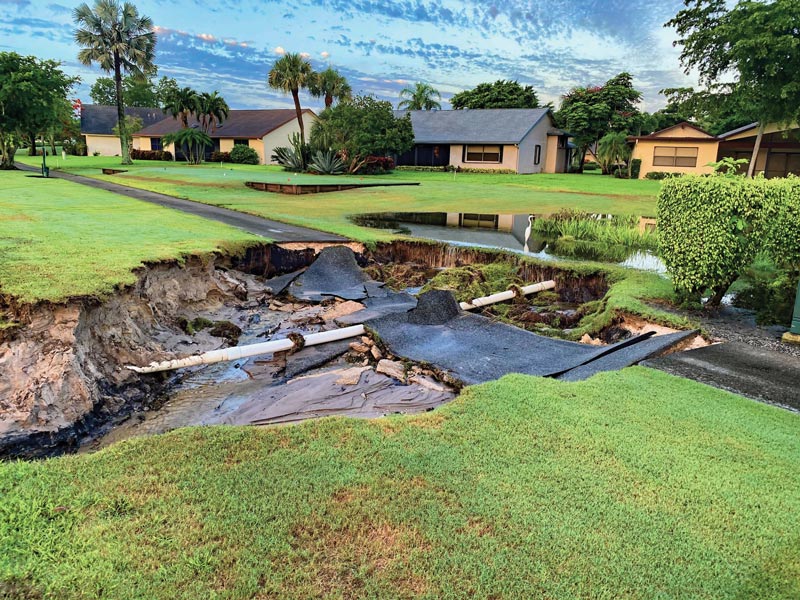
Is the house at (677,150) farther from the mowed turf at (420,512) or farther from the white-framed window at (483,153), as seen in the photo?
the mowed turf at (420,512)

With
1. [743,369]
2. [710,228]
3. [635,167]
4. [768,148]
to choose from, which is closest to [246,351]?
[743,369]

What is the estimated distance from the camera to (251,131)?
5191cm

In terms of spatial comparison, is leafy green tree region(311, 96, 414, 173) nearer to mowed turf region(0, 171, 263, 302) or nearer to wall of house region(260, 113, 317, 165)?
wall of house region(260, 113, 317, 165)

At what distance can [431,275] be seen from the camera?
11992 mm

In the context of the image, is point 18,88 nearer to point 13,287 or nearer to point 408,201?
point 408,201

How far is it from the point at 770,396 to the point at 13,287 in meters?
8.06

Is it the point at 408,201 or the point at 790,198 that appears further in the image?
the point at 408,201

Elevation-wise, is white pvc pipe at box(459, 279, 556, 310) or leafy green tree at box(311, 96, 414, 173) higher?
leafy green tree at box(311, 96, 414, 173)

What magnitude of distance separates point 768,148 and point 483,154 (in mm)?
19194

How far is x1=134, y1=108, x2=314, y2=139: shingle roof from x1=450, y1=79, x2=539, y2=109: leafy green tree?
17.8 metres

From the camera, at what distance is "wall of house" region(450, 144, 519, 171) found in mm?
44656

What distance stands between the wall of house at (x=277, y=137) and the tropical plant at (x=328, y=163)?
15.7 m

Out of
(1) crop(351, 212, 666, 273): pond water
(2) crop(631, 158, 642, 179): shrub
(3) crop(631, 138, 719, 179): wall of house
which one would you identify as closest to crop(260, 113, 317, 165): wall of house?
(2) crop(631, 158, 642, 179): shrub

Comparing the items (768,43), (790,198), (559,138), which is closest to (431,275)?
(790,198)
